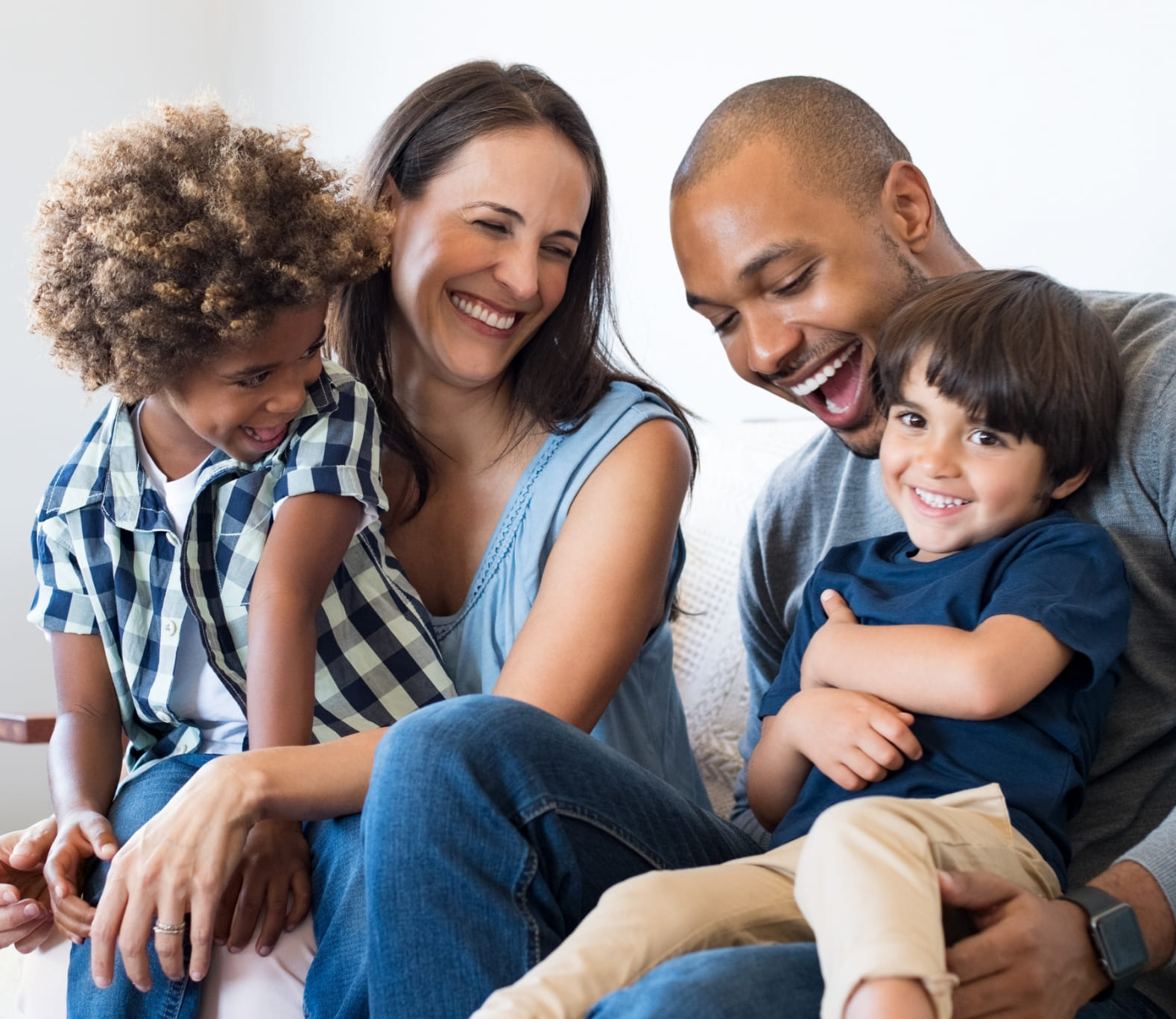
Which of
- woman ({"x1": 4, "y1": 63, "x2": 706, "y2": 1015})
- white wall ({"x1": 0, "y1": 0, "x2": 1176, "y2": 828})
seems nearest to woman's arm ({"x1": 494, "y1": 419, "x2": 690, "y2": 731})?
woman ({"x1": 4, "y1": 63, "x2": 706, "y2": 1015})

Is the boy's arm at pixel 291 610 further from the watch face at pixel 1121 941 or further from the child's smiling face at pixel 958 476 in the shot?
the watch face at pixel 1121 941

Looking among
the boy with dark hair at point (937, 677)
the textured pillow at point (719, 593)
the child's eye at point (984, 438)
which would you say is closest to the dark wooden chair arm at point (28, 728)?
the textured pillow at point (719, 593)

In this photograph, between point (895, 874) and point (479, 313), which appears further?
point (479, 313)

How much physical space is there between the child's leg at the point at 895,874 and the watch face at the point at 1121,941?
0.06 meters

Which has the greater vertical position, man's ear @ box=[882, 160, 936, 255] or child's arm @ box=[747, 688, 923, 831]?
man's ear @ box=[882, 160, 936, 255]

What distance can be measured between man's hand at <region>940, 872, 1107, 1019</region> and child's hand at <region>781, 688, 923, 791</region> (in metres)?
0.17

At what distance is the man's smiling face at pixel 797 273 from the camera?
1.36 m

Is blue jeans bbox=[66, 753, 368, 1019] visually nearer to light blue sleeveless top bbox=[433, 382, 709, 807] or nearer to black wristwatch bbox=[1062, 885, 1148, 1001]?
light blue sleeveless top bbox=[433, 382, 709, 807]

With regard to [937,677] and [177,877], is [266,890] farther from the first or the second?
Answer: [937,677]

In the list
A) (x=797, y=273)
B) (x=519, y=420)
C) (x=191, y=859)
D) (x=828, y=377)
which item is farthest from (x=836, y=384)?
(x=191, y=859)

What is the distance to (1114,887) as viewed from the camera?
0.91 m

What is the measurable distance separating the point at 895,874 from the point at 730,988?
0.14 metres

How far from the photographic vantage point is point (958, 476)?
42.4 inches

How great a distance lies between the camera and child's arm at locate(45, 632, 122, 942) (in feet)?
3.81
